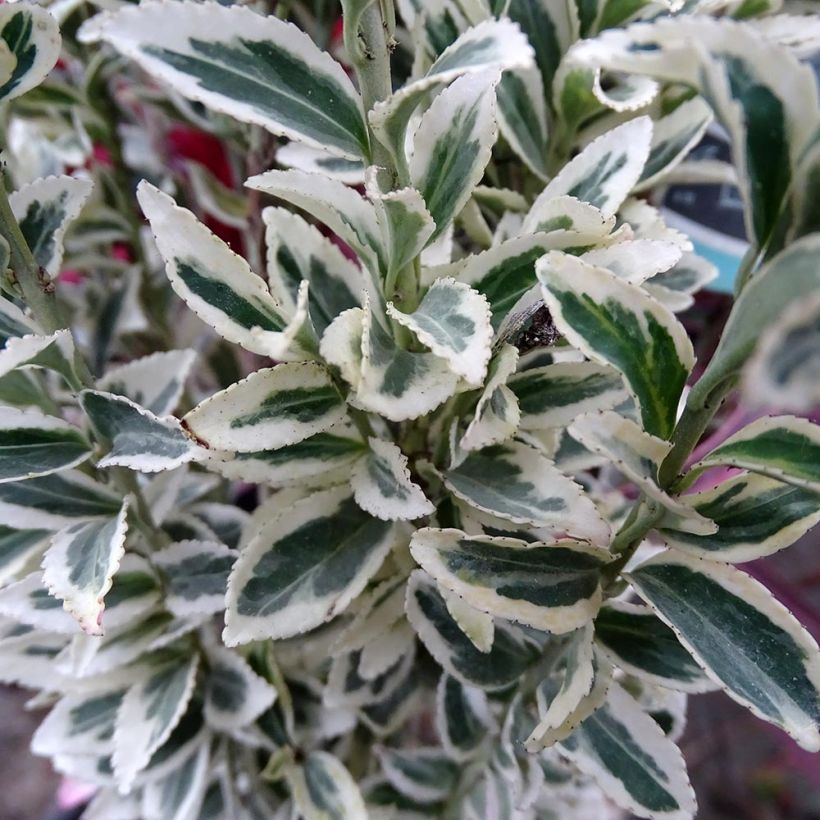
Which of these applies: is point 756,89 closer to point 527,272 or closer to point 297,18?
point 527,272

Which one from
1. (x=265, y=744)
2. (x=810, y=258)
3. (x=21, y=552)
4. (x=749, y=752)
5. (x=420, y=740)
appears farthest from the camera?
(x=749, y=752)

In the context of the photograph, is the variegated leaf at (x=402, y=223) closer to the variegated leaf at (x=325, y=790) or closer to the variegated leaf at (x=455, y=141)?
the variegated leaf at (x=455, y=141)

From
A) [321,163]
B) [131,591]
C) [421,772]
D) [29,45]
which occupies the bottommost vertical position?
[421,772]

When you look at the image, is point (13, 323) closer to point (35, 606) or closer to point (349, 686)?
point (35, 606)

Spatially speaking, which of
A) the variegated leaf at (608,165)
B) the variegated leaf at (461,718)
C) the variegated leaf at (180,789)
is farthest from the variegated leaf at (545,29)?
the variegated leaf at (180,789)

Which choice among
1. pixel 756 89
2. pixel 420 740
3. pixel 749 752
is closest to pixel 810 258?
pixel 756 89

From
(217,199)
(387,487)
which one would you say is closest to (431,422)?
(387,487)

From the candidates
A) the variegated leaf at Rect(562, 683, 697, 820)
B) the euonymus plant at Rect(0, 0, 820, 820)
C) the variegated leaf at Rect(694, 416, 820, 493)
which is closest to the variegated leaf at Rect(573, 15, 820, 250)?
the euonymus plant at Rect(0, 0, 820, 820)
